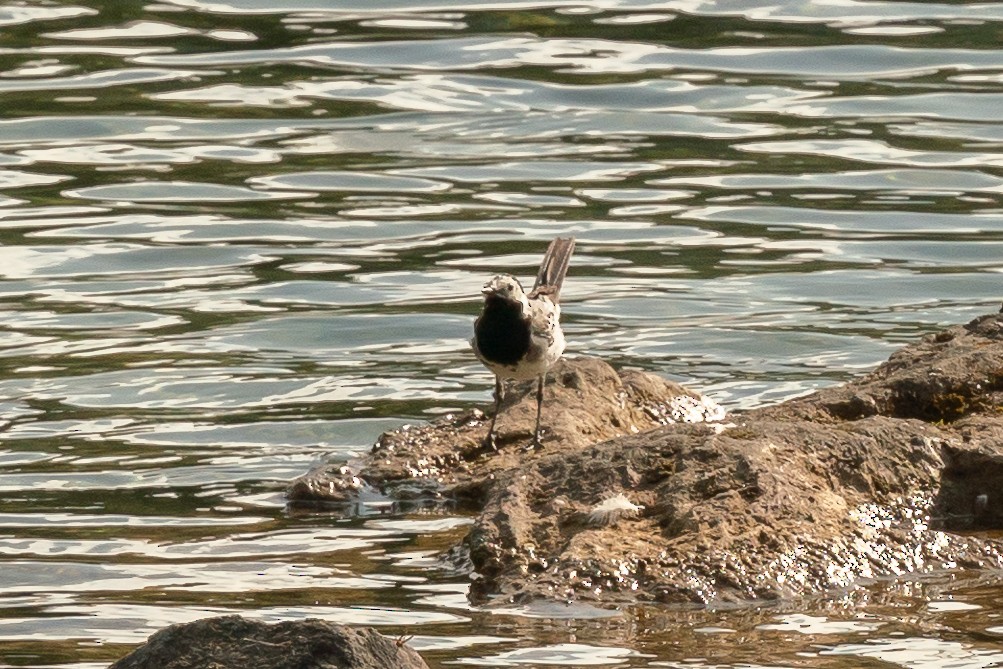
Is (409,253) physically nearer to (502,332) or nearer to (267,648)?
(502,332)

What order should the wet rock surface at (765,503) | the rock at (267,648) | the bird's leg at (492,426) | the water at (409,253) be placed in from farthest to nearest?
the bird's leg at (492,426), the water at (409,253), the wet rock surface at (765,503), the rock at (267,648)

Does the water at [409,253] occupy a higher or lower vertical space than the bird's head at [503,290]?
lower

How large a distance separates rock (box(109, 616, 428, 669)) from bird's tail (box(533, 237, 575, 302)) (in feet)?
17.7

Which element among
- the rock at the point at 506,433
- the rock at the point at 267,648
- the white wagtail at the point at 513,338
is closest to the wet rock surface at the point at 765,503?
the rock at the point at 506,433

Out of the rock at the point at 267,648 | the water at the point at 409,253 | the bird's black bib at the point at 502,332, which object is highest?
the rock at the point at 267,648

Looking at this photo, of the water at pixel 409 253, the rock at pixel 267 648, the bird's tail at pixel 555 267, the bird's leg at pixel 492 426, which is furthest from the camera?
the bird's tail at pixel 555 267

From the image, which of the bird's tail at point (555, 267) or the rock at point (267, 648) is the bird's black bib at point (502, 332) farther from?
the rock at point (267, 648)

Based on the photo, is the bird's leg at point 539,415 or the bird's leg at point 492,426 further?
the bird's leg at point 492,426

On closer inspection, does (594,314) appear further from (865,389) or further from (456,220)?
(865,389)

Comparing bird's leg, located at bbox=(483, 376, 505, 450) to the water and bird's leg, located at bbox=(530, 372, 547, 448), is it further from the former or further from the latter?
the water

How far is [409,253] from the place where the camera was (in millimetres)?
13789

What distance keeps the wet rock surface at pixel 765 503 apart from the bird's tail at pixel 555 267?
7.60 feet

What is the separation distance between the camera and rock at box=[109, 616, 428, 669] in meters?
4.38

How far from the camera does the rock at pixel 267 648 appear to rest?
4.38 m
